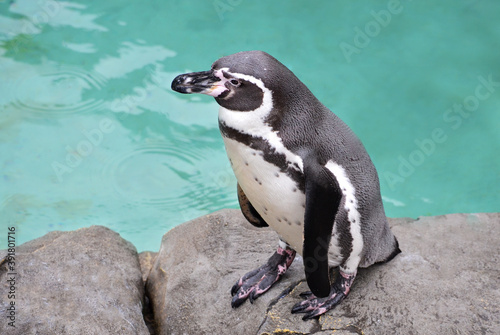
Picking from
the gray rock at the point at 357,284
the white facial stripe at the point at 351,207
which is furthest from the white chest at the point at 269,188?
the gray rock at the point at 357,284

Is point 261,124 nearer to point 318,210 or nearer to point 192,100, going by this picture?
point 318,210

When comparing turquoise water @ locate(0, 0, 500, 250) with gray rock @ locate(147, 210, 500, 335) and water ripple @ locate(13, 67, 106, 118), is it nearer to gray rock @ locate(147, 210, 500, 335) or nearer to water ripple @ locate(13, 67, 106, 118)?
water ripple @ locate(13, 67, 106, 118)

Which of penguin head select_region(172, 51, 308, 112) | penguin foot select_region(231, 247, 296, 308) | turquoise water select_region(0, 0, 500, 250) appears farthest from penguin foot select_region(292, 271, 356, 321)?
turquoise water select_region(0, 0, 500, 250)

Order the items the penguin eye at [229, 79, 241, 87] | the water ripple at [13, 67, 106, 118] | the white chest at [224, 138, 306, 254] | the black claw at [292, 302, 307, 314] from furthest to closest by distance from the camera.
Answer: the water ripple at [13, 67, 106, 118]
the black claw at [292, 302, 307, 314]
the white chest at [224, 138, 306, 254]
the penguin eye at [229, 79, 241, 87]

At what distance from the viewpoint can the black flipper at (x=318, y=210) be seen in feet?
5.99

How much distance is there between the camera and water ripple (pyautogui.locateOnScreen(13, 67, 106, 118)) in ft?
15.2

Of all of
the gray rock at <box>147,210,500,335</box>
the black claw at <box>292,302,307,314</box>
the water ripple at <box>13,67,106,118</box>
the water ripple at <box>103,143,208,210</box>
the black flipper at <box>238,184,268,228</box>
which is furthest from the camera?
the water ripple at <box>13,67,106,118</box>

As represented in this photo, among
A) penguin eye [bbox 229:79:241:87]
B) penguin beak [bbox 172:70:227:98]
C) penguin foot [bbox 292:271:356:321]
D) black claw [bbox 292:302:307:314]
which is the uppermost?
penguin eye [bbox 229:79:241:87]

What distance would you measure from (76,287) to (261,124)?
1.08m

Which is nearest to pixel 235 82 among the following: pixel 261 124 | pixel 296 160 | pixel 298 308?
pixel 261 124

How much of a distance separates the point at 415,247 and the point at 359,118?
2.39 m

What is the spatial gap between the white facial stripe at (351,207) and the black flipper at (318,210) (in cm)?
5

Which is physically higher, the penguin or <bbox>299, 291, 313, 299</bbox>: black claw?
the penguin

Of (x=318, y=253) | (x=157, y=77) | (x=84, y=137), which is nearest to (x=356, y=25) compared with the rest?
(x=157, y=77)
